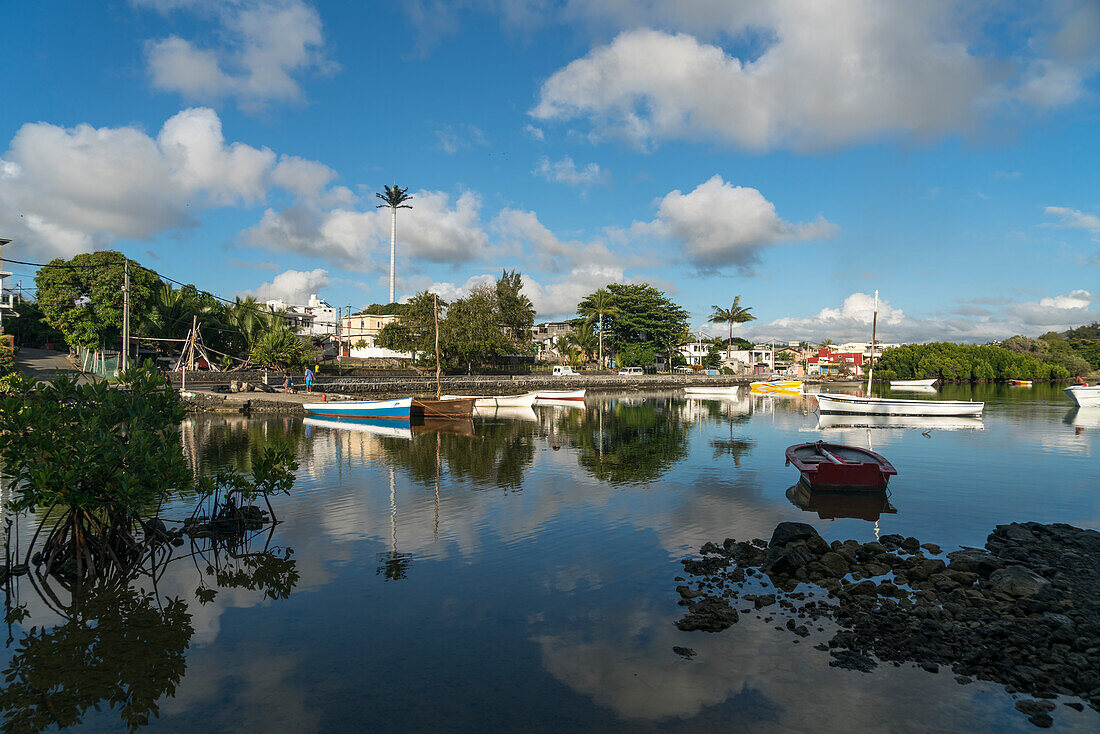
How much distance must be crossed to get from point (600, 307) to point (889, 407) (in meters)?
51.8

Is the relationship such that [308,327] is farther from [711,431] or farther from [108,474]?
[108,474]

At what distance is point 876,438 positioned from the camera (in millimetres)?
35188

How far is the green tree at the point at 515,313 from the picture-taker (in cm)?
7788

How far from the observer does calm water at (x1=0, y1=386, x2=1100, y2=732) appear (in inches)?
291

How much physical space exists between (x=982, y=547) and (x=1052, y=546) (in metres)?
1.29

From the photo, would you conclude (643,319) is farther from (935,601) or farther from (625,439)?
(935,601)

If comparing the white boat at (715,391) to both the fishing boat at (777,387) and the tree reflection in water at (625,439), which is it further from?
the tree reflection in water at (625,439)

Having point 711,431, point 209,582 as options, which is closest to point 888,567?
point 209,582

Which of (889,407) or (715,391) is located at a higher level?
(715,391)

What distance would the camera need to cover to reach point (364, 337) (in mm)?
92625

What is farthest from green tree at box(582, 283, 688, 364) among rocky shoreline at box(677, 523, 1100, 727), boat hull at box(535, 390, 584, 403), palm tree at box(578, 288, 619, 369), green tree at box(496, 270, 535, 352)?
rocky shoreline at box(677, 523, 1100, 727)

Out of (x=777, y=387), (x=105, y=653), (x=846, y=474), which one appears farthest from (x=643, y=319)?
(x=105, y=653)

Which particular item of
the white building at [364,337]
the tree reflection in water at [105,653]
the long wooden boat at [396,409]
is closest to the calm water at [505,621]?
the tree reflection in water at [105,653]

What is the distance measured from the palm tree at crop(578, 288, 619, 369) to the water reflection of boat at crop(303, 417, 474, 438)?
54.2 metres
